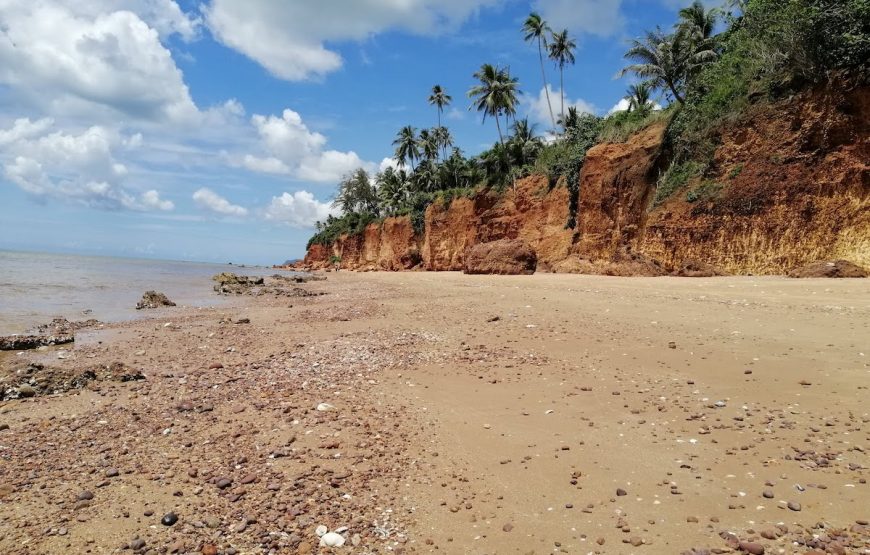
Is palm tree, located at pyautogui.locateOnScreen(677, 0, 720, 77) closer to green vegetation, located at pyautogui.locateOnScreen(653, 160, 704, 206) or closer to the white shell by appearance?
green vegetation, located at pyautogui.locateOnScreen(653, 160, 704, 206)

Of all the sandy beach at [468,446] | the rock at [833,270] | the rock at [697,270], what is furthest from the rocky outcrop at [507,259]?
the sandy beach at [468,446]

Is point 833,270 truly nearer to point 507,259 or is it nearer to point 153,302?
point 507,259

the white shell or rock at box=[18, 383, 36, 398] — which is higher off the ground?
rock at box=[18, 383, 36, 398]

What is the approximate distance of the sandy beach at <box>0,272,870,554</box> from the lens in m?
2.96

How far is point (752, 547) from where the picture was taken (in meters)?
2.57

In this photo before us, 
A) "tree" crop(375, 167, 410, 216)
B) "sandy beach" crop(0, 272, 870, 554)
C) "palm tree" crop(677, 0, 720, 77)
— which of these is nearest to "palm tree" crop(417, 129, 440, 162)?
"tree" crop(375, 167, 410, 216)

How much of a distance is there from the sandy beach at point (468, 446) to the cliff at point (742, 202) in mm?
10493

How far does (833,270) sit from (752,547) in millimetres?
15513

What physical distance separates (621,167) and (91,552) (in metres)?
25.9

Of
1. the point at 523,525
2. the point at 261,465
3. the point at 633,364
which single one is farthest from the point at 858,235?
the point at 261,465

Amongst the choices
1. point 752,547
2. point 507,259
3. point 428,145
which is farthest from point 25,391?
point 428,145

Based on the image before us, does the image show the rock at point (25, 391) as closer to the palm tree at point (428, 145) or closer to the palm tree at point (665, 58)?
the palm tree at point (665, 58)

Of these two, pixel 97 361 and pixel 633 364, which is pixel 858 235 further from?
pixel 97 361

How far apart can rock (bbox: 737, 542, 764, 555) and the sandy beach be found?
3 centimetres
